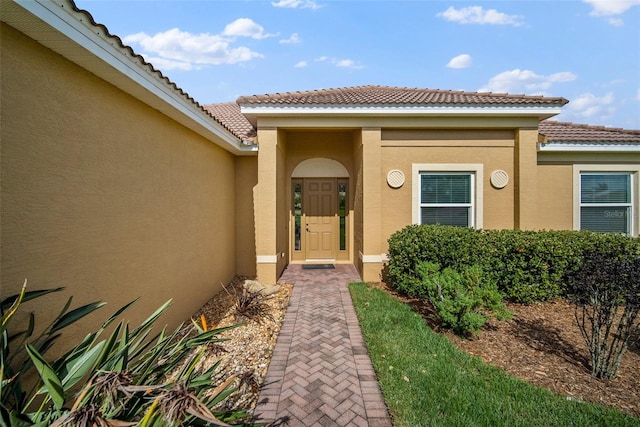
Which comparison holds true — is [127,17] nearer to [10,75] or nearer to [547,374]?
[10,75]

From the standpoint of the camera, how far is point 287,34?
6844 mm

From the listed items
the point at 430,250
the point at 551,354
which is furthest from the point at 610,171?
the point at 551,354

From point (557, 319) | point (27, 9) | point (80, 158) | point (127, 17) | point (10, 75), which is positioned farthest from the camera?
point (557, 319)

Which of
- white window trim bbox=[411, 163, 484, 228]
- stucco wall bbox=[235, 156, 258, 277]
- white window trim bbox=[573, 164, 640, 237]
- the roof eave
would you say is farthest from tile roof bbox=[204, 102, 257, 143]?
white window trim bbox=[573, 164, 640, 237]

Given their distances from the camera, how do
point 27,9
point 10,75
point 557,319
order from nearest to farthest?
point 27,9, point 10,75, point 557,319

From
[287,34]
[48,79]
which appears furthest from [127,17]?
[287,34]

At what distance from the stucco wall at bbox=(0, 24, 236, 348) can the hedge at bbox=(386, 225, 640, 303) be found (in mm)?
4879

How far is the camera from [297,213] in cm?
895

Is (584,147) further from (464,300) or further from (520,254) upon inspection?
(464,300)

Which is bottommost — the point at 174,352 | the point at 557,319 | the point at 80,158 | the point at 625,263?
the point at 557,319

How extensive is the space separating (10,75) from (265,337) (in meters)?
4.15

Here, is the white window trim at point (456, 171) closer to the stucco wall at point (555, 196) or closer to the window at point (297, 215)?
the stucco wall at point (555, 196)

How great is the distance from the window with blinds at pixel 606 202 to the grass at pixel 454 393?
6.87 meters

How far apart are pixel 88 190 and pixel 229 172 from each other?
180 inches
